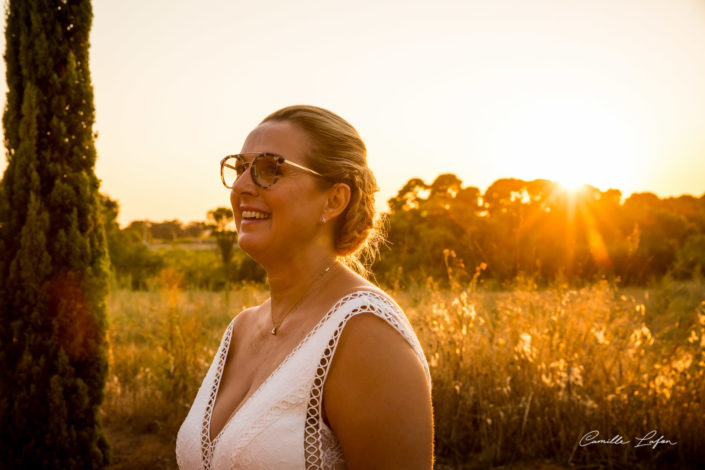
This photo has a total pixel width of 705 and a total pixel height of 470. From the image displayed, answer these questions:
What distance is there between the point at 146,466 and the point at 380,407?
4.48m

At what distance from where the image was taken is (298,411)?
5.37ft

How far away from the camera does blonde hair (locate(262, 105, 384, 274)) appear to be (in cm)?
203

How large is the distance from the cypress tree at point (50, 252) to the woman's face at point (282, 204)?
363cm

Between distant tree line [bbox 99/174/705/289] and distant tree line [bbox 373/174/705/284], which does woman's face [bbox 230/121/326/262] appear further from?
distant tree line [bbox 373/174/705/284]

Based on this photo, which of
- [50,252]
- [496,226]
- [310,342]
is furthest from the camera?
[496,226]

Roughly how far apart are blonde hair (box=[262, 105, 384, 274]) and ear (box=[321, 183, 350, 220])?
1.1 inches

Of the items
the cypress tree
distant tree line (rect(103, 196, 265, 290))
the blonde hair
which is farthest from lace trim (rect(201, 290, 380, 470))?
distant tree line (rect(103, 196, 265, 290))

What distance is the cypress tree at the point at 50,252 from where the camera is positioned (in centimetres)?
470

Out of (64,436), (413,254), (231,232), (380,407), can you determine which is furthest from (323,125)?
(231,232)

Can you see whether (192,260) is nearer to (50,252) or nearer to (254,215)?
(50,252)

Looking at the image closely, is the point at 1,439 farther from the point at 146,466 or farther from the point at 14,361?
the point at 146,466

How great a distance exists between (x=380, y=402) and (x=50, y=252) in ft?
14.9

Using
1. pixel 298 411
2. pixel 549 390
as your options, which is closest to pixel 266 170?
pixel 298 411

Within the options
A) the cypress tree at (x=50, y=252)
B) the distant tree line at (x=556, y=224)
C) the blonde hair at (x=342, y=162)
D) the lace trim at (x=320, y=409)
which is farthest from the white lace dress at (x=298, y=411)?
the distant tree line at (x=556, y=224)
